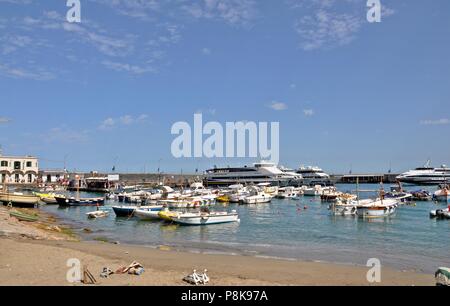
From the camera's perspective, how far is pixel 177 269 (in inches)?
726

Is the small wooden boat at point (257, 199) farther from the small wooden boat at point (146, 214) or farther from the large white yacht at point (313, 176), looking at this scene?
the large white yacht at point (313, 176)

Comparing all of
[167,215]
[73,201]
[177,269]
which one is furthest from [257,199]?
[177,269]

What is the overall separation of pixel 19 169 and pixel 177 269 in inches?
4753

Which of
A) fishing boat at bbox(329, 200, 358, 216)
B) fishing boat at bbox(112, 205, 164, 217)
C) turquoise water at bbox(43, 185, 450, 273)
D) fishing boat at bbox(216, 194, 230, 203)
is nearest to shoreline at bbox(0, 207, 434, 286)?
turquoise water at bbox(43, 185, 450, 273)

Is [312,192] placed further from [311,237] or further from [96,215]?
[311,237]

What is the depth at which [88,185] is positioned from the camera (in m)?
117

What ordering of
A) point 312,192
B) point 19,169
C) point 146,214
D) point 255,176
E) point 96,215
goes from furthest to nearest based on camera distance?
point 255,176 < point 19,169 < point 312,192 < point 96,215 < point 146,214

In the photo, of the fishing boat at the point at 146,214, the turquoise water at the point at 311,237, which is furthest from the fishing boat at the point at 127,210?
the fishing boat at the point at 146,214

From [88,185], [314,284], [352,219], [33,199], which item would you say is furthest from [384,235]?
[88,185]

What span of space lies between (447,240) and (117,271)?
2796cm

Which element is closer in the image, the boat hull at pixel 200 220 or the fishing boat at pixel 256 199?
the boat hull at pixel 200 220

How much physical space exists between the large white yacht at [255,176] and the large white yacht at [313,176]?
4242mm

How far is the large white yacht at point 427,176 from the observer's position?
134375 millimetres
